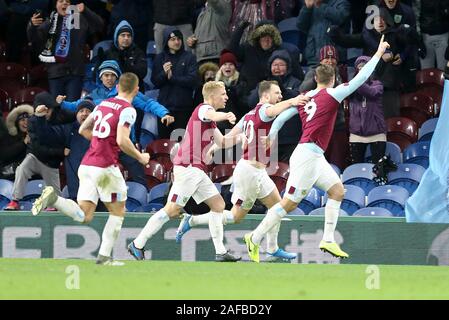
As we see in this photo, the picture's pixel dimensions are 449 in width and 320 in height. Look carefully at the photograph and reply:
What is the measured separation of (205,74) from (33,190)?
9.51ft

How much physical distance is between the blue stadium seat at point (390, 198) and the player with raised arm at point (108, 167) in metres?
4.18

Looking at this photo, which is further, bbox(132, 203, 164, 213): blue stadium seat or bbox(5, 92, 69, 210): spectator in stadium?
bbox(5, 92, 69, 210): spectator in stadium

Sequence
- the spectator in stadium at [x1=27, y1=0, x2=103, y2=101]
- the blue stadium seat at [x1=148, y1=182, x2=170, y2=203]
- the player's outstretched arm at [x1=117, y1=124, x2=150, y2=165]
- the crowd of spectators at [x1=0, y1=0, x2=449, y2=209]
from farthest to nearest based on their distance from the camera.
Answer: the spectator in stadium at [x1=27, y1=0, x2=103, y2=101] < the crowd of spectators at [x1=0, y1=0, x2=449, y2=209] < the blue stadium seat at [x1=148, y1=182, x2=170, y2=203] < the player's outstretched arm at [x1=117, y1=124, x2=150, y2=165]

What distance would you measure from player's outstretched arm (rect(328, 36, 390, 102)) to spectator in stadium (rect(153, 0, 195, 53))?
216 inches

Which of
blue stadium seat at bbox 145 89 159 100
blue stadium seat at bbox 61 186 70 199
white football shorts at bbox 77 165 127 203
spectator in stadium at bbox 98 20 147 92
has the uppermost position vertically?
spectator in stadium at bbox 98 20 147 92

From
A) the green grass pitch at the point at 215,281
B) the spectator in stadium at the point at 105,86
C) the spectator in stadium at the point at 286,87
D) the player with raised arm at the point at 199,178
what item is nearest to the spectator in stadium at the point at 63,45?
the spectator in stadium at the point at 105,86

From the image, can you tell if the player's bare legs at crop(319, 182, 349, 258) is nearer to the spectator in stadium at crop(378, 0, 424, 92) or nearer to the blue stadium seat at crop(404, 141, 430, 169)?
the blue stadium seat at crop(404, 141, 430, 169)

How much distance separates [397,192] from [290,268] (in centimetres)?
303

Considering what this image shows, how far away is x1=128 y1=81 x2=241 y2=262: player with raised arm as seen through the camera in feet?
50.5

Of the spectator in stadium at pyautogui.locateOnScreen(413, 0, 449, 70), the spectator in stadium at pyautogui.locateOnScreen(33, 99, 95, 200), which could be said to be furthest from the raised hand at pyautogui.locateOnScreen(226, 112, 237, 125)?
the spectator in stadium at pyautogui.locateOnScreen(413, 0, 449, 70)

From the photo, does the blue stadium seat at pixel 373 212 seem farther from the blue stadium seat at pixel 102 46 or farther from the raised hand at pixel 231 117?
the blue stadium seat at pixel 102 46

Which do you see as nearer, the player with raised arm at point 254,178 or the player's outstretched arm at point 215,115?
the player's outstretched arm at point 215,115

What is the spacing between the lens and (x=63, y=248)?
16.9 m

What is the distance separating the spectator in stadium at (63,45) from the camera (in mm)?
19969
